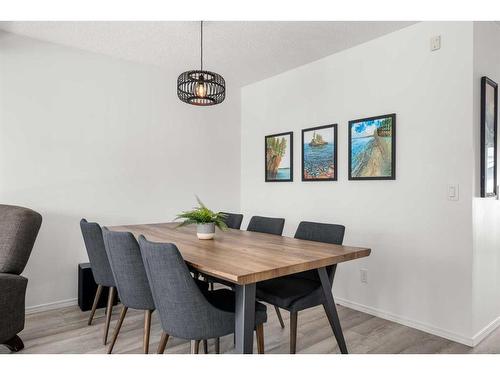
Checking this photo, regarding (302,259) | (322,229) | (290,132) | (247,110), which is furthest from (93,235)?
(247,110)

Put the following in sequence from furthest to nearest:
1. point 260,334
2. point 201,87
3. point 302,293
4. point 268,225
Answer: point 268,225, point 201,87, point 302,293, point 260,334

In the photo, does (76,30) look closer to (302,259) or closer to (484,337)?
(302,259)

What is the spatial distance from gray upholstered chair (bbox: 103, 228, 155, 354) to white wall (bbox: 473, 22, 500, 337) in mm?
2280

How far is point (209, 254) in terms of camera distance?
77.0 inches

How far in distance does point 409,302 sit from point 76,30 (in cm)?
357

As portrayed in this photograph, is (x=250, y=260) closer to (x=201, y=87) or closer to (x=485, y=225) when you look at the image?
(x=201, y=87)

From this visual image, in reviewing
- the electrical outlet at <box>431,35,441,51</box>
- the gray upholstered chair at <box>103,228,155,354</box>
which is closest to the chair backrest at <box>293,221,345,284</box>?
the gray upholstered chair at <box>103,228,155,354</box>

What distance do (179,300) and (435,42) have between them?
2622mm

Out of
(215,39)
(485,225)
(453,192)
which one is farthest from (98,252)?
(485,225)

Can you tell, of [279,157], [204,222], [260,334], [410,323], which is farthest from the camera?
[279,157]

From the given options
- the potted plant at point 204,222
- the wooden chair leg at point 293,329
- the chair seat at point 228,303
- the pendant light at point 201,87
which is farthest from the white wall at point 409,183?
the chair seat at point 228,303

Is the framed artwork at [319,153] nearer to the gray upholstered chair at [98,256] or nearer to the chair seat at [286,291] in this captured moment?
the chair seat at [286,291]

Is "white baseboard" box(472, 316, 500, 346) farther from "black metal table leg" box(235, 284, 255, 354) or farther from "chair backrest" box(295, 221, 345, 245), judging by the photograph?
"black metal table leg" box(235, 284, 255, 354)

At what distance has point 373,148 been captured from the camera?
313cm
